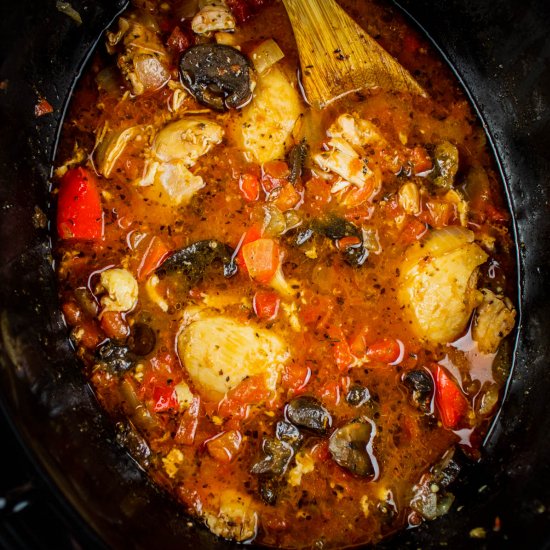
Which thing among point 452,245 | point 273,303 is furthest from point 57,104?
point 452,245

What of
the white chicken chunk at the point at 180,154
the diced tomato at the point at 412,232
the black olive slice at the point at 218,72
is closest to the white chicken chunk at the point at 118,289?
the white chicken chunk at the point at 180,154

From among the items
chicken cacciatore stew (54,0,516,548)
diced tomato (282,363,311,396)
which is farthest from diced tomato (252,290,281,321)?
diced tomato (282,363,311,396)

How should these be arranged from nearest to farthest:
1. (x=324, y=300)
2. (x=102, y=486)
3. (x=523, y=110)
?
(x=102, y=486) → (x=324, y=300) → (x=523, y=110)

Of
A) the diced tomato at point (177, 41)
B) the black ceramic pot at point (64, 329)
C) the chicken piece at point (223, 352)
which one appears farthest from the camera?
the diced tomato at point (177, 41)

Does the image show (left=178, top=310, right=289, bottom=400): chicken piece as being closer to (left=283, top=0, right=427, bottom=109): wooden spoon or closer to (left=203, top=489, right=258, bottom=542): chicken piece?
(left=203, top=489, right=258, bottom=542): chicken piece

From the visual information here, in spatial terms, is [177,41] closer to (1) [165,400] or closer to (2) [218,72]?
(2) [218,72]

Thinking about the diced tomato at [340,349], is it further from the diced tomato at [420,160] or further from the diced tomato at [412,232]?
the diced tomato at [420,160]

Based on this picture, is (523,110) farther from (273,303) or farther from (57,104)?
(57,104)
